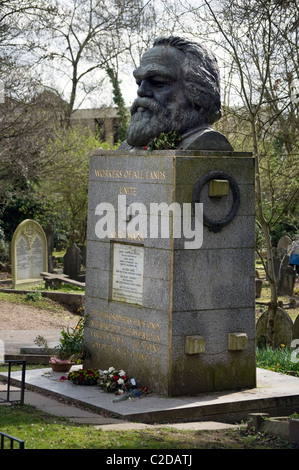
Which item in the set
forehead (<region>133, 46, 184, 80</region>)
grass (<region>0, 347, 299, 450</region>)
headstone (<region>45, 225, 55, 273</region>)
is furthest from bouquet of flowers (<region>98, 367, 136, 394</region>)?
headstone (<region>45, 225, 55, 273</region>)

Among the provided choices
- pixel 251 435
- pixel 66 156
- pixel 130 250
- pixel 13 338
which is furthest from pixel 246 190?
pixel 66 156

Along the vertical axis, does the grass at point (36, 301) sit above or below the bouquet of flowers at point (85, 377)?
above

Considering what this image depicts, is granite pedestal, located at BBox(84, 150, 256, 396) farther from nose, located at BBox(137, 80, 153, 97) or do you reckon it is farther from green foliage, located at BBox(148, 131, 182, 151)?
nose, located at BBox(137, 80, 153, 97)

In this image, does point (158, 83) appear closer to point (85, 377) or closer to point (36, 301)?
point (85, 377)

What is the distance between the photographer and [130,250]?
10734mm

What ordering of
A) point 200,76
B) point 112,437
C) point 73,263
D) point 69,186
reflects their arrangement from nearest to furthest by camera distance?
point 112,437 < point 200,76 < point 73,263 < point 69,186

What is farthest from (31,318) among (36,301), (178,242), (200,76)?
(200,76)

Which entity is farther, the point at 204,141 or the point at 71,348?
the point at 71,348

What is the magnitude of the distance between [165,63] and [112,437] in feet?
16.6

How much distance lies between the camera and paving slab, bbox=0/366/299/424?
9359 millimetres

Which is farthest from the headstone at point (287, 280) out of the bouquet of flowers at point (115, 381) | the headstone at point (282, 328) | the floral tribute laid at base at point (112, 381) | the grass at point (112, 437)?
the grass at point (112, 437)

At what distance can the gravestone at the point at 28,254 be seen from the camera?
2259 centimetres

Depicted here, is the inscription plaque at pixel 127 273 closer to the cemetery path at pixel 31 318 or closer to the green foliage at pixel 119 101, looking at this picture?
the cemetery path at pixel 31 318

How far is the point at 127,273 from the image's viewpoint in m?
10.8
